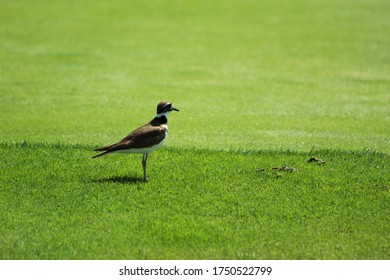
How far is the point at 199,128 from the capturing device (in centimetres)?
1270

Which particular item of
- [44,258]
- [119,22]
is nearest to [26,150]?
[44,258]

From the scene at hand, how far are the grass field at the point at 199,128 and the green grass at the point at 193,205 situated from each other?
0.03 metres

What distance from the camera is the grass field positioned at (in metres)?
7.88

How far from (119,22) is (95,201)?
14160 millimetres

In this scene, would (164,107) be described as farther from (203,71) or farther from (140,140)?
(203,71)

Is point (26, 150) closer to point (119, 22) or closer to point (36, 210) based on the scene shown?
point (36, 210)

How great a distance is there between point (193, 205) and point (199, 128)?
4.11 metres

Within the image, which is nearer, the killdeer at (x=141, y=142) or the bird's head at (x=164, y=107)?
the killdeer at (x=141, y=142)

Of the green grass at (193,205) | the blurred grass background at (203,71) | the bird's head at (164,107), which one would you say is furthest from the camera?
the blurred grass background at (203,71)

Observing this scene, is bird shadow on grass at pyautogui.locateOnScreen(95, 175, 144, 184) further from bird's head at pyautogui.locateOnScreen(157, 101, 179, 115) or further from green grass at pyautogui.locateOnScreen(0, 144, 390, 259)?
bird's head at pyautogui.locateOnScreen(157, 101, 179, 115)

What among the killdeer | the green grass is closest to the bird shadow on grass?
the green grass

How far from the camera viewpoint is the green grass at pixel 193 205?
7508 millimetres

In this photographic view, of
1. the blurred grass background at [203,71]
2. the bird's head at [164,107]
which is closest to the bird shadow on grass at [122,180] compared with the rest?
the bird's head at [164,107]

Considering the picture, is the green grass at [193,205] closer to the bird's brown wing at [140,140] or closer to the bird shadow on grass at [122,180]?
the bird shadow on grass at [122,180]
